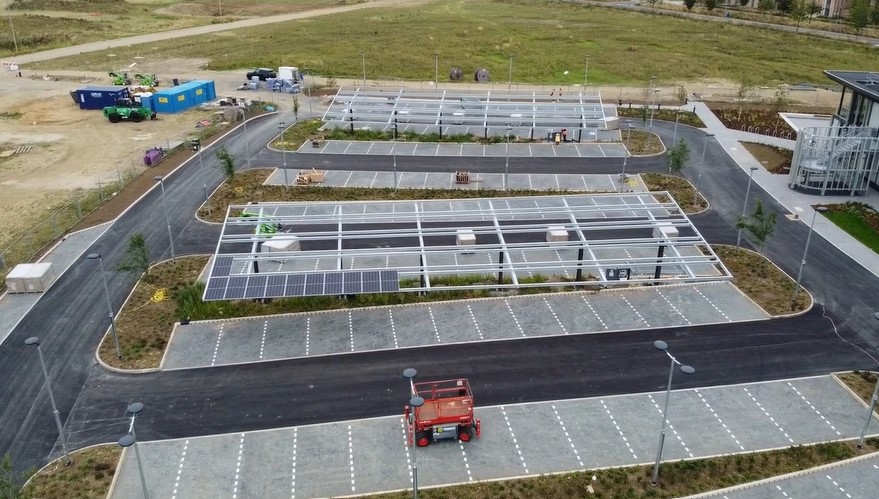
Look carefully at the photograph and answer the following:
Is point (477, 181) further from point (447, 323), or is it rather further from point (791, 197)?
point (791, 197)

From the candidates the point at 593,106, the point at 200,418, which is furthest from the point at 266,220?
the point at 593,106

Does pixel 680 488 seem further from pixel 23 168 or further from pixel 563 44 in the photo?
pixel 563 44

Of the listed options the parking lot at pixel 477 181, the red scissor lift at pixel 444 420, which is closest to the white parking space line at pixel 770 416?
the red scissor lift at pixel 444 420

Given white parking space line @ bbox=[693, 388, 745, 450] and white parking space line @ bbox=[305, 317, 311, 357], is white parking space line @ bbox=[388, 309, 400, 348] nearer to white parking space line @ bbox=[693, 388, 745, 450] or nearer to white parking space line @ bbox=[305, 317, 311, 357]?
white parking space line @ bbox=[305, 317, 311, 357]

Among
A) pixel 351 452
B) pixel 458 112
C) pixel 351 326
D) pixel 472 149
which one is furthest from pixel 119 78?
pixel 351 452

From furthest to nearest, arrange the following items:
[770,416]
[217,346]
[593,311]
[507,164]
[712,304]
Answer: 1. [507,164]
2. [712,304]
3. [593,311]
4. [217,346]
5. [770,416]

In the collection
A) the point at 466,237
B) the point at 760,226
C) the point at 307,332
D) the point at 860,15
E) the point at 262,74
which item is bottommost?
the point at 307,332

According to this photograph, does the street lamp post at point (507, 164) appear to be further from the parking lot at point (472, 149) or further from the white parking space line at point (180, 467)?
the white parking space line at point (180, 467)
